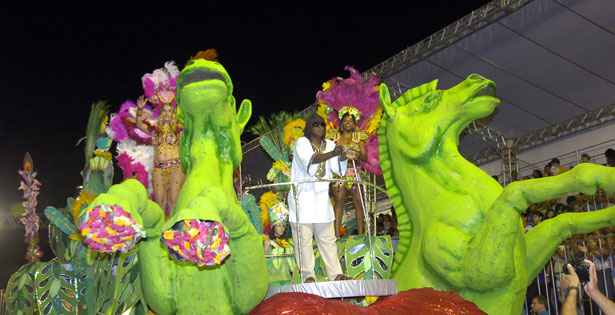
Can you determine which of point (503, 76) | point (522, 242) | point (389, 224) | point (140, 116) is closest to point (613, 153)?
point (503, 76)

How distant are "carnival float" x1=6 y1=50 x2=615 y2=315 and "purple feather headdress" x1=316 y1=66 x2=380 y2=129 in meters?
0.01

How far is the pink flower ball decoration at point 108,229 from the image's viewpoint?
177cm

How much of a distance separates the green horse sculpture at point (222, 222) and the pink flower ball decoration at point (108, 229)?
0.78 feet

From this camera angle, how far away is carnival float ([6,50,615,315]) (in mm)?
1894

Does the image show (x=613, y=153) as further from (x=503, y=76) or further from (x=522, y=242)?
(x=522, y=242)

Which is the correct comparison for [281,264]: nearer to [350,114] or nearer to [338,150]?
[338,150]

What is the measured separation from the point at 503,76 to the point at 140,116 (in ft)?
12.7

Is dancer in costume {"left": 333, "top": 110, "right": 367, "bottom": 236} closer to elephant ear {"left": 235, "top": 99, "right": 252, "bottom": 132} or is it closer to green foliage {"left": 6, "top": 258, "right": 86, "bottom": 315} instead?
green foliage {"left": 6, "top": 258, "right": 86, "bottom": 315}

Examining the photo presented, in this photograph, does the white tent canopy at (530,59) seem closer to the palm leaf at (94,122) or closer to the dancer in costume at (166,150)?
the dancer in costume at (166,150)

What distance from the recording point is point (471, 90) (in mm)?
3605

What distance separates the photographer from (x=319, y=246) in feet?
14.0

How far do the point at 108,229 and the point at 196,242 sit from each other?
0.22 m

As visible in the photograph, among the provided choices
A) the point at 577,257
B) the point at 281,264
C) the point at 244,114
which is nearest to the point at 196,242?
the point at 244,114

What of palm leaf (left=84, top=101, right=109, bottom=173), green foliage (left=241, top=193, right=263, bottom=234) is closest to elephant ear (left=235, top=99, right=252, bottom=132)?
green foliage (left=241, top=193, right=263, bottom=234)
